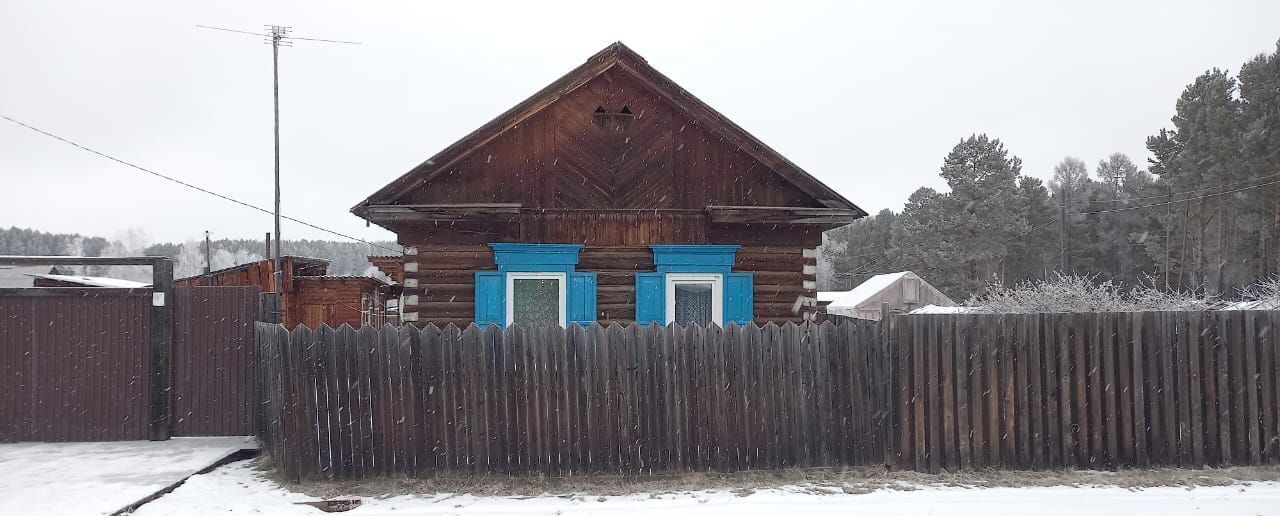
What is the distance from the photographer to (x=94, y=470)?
8.34m

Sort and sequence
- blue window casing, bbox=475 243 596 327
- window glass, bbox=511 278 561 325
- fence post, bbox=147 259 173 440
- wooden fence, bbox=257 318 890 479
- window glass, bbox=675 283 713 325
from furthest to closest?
window glass, bbox=675 283 713 325
window glass, bbox=511 278 561 325
blue window casing, bbox=475 243 596 327
fence post, bbox=147 259 173 440
wooden fence, bbox=257 318 890 479

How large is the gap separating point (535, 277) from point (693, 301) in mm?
2544

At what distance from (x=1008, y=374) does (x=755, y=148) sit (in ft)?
16.9

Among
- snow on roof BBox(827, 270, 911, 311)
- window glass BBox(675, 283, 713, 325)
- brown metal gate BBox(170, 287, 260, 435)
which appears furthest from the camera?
snow on roof BBox(827, 270, 911, 311)

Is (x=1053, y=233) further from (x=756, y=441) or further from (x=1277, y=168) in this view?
(x=756, y=441)

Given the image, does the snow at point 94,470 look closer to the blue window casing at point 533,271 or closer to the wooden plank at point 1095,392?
the blue window casing at point 533,271

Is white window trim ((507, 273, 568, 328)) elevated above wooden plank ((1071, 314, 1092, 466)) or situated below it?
above

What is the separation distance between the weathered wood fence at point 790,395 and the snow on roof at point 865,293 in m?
33.2

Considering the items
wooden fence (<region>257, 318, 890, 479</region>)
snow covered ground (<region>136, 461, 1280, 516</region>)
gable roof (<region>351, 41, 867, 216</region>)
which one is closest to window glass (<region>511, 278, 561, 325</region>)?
gable roof (<region>351, 41, 867, 216</region>)

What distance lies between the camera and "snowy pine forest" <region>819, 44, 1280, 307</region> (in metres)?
34.6

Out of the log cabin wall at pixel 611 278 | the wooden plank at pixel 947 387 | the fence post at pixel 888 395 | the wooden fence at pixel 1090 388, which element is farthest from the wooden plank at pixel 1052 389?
the log cabin wall at pixel 611 278

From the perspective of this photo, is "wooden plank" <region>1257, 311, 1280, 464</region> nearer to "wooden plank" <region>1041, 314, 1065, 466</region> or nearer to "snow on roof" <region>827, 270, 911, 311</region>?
"wooden plank" <region>1041, 314, 1065, 466</region>

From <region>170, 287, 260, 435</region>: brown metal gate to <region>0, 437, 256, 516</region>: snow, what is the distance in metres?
0.28

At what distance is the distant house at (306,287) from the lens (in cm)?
2069
